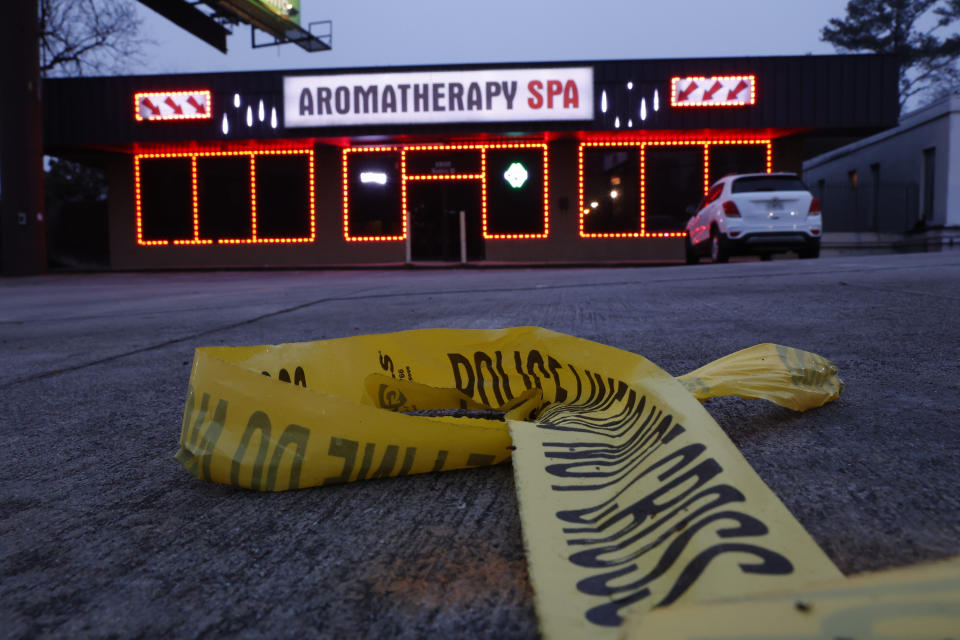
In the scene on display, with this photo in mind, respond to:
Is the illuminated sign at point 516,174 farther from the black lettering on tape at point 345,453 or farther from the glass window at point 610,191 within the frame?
the black lettering on tape at point 345,453

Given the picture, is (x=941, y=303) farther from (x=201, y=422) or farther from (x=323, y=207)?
(x=323, y=207)

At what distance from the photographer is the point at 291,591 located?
864 mm

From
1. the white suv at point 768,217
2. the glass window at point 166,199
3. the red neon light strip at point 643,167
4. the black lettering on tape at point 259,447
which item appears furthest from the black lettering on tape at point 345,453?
the glass window at point 166,199

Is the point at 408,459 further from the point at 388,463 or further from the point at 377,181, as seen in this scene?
the point at 377,181

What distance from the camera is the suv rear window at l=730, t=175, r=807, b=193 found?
10953 millimetres

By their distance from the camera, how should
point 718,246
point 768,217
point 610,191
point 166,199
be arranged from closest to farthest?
1. point 768,217
2. point 718,246
3. point 610,191
4. point 166,199

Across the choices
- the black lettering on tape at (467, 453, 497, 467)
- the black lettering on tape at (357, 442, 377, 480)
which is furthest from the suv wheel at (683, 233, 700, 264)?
the black lettering on tape at (357, 442, 377, 480)

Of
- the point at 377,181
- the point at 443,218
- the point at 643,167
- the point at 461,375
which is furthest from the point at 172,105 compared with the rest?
the point at 461,375

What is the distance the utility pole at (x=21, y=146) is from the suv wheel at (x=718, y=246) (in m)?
13.6

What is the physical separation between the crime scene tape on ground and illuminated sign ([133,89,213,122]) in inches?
688

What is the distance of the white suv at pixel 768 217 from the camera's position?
10820mm

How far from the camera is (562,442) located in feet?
3.95

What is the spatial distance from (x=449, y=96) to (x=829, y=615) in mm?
15786

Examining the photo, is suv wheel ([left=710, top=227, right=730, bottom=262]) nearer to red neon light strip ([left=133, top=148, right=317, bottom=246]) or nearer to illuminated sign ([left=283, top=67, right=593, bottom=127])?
illuminated sign ([left=283, top=67, right=593, bottom=127])
